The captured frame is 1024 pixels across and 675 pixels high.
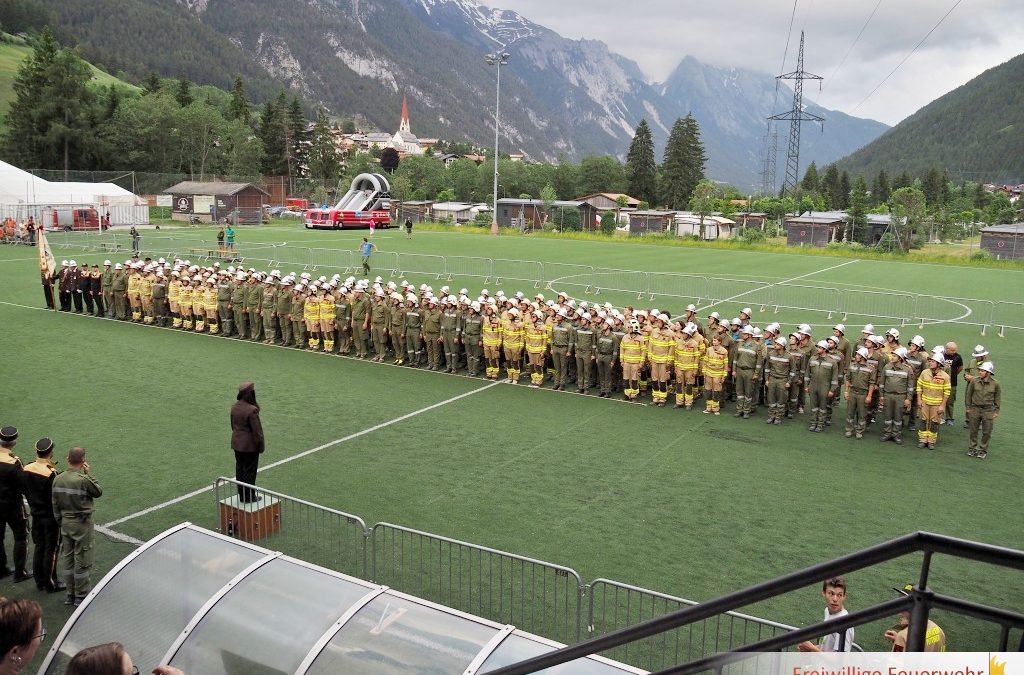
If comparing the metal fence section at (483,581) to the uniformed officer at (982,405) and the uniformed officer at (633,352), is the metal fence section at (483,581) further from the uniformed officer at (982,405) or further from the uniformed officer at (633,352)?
the uniformed officer at (982,405)

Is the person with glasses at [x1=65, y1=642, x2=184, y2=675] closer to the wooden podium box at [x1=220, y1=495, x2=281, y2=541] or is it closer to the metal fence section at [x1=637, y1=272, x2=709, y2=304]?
the wooden podium box at [x1=220, y1=495, x2=281, y2=541]

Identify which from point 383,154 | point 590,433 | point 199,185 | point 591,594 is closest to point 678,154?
point 199,185

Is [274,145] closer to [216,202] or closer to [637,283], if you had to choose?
[216,202]

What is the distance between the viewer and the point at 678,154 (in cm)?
10538

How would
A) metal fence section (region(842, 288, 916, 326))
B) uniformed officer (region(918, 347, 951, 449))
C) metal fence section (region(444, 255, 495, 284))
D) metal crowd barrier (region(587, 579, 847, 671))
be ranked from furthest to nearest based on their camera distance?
1. metal fence section (region(444, 255, 495, 284))
2. metal fence section (region(842, 288, 916, 326))
3. uniformed officer (region(918, 347, 951, 449))
4. metal crowd barrier (region(587, 579, 847, 671))

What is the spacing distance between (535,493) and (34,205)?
49.6 meters

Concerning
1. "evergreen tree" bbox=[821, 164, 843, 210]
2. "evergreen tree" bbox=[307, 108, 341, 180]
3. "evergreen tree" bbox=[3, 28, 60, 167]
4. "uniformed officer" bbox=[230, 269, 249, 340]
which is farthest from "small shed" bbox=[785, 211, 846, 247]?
"evergreen tree" bbox=[3, 28, 60, 167]

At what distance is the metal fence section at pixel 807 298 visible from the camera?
28886 mm

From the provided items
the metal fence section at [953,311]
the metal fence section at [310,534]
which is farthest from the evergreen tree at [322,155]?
the metal fence section at [310,534]

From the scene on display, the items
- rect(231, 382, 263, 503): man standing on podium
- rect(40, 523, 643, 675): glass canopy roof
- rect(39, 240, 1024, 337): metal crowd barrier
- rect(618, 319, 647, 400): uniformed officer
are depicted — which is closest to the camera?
rect(40, 523, 643, 675): glass canopy roof

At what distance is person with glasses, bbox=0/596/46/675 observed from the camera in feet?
10.8

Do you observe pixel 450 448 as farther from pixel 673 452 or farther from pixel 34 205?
pixel 34 205

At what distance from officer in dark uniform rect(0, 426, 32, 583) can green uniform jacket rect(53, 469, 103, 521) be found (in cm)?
58

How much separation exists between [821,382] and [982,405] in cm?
248
